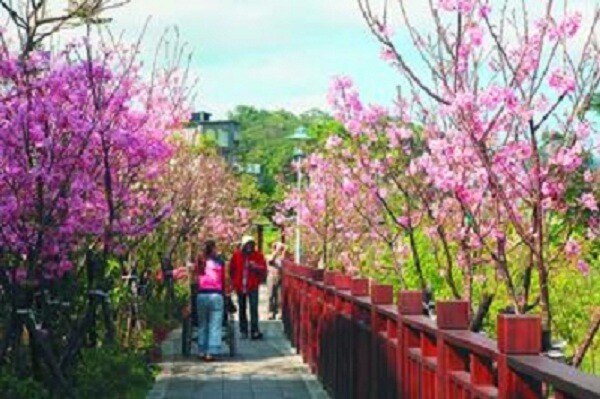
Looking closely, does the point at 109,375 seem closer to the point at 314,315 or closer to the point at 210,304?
the point at 314,315

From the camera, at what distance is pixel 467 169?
9367mm

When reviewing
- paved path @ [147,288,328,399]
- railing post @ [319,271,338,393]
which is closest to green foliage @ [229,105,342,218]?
paved path @ [147,288,328,399]

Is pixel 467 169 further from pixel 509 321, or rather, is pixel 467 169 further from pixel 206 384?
pixel 206 384

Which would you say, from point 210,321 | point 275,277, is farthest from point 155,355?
point 275,277

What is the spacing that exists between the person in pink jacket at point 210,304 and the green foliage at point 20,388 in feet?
23.8

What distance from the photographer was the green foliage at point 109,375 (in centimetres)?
1070

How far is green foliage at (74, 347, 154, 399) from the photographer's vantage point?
10.7 m

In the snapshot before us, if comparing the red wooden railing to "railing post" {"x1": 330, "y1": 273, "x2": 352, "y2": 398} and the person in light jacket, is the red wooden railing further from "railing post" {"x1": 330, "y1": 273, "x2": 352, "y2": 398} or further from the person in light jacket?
the person in light jacket

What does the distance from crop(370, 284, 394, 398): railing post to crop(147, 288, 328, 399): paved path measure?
3870mm

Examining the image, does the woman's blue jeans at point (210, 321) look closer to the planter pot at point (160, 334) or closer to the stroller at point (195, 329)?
the stroller at point (195, 329)

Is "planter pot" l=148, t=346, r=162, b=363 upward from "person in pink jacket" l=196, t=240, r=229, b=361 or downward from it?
downward

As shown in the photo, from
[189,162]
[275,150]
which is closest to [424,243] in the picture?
[189,162]

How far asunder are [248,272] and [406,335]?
13026mm

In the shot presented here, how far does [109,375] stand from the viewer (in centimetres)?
1096
